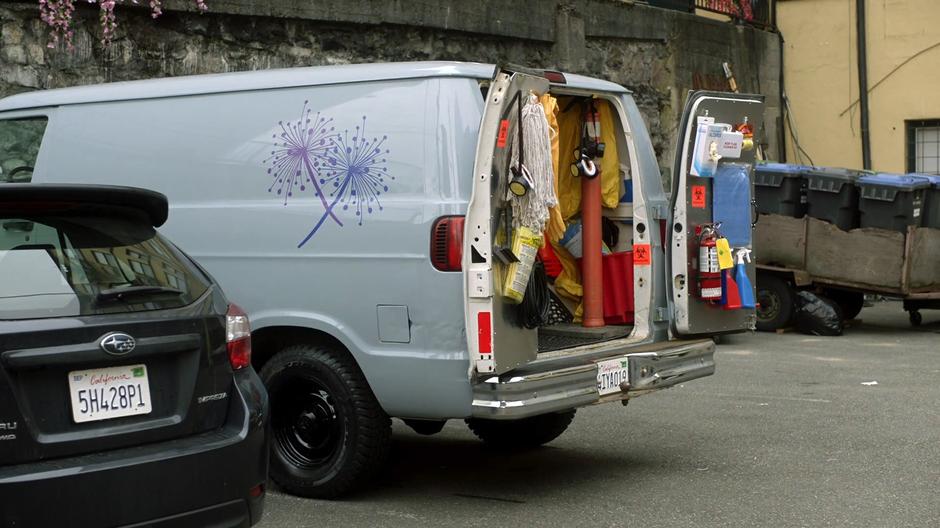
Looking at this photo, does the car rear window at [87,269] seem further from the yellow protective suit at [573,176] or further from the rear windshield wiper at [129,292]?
the yellow protective suit at [573,176]

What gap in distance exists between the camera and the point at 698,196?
735 centimetres

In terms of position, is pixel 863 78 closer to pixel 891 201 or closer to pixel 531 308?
pixel 891 201

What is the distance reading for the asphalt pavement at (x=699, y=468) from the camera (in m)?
6.23

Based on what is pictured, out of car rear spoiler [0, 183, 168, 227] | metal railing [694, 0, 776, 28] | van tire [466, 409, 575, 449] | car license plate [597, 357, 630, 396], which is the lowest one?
van tire [466, 409, 575, 449]

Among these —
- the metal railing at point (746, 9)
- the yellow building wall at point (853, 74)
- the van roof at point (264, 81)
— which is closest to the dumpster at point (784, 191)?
the metal railing at point (746, 9)

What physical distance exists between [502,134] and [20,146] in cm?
330

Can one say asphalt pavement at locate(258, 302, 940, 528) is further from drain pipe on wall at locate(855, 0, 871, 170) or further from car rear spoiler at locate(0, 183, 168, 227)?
drain pipe on wall at locate(855, 0, 871, 170)

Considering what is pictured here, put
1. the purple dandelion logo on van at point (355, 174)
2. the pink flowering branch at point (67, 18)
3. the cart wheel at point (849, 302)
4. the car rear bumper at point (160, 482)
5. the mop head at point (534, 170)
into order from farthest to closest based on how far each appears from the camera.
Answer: the cart wheel at point (849, 302) < the pink flowering branch at point (67, 18) < the purple dandelion logo on van at point (355, 174) < the mop head at point (534, 170) < the car rear bumper at point (160, 482)

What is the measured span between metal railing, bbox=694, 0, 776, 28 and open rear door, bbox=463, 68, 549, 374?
46.5 ft

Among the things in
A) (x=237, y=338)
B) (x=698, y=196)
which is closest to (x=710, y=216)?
(x=698, y=196)

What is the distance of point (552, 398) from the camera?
611cm

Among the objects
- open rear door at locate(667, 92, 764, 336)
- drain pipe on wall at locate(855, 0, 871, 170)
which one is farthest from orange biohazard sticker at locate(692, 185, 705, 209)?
drain pipe on wall at locate(855, 0, 871, 170)

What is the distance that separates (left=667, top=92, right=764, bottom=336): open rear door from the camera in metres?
7.26

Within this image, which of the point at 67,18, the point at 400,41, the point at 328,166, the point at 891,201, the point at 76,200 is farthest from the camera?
the point at 891,201
